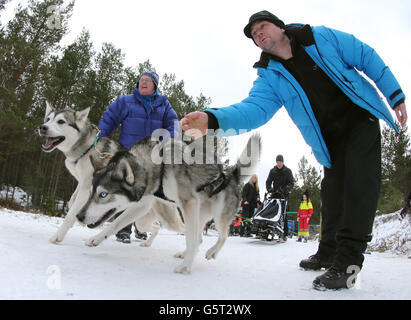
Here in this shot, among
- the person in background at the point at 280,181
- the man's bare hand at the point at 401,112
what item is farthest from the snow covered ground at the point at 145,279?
the person in background at the point at 280,181

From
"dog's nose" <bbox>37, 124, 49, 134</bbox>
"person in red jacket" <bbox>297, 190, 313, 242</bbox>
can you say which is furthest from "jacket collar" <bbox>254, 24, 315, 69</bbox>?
"person in red jacket" <bbox>297, 190, 313, 242</bbox>

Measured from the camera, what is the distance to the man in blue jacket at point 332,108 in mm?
2322

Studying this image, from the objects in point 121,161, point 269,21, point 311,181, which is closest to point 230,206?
point 121,161

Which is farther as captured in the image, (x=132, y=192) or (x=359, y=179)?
(x=132, y=192)

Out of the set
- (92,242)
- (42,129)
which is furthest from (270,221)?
(42,129)

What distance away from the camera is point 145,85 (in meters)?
4.40

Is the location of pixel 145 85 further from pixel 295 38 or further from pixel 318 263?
pixel 318 263

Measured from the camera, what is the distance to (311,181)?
4888 centimetres

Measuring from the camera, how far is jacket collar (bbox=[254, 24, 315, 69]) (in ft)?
8.40

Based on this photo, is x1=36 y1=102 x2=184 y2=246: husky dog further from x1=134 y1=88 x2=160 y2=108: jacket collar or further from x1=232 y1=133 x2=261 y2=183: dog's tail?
x1=232 y1=133 x2=261 y2=183: dog's tail

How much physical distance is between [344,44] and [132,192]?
6.62ft

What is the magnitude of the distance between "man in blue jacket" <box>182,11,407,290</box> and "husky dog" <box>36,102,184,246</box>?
188 cm
